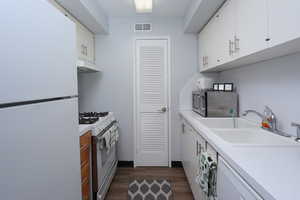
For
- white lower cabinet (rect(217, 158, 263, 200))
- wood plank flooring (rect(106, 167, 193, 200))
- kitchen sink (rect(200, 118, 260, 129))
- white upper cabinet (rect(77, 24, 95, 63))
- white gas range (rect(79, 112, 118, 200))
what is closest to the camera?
white lower cabinet (rect(217, 158, 263, 200))

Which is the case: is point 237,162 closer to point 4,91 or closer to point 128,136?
point 4,91

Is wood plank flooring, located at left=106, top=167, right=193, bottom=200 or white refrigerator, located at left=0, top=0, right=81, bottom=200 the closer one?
white refrigerator, located at left=0, top=0, right=81, bottom=200

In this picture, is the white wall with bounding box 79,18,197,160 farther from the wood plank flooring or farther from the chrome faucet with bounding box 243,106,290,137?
the chrome faucet with bounding box 243,106,290,137

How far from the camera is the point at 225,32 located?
1.79 m

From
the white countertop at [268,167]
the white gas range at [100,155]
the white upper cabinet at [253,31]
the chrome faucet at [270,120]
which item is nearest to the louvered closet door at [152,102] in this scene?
the white gas range at [100,155]

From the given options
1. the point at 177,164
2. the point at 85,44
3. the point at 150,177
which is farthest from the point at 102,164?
the point at 85,44

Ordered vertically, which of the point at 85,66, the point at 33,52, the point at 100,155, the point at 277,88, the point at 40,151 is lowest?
the point at 100,155

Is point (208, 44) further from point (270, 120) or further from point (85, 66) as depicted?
point (85, 66)

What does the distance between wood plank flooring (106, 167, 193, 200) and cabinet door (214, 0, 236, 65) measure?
170cm

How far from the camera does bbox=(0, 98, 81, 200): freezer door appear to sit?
0.65m

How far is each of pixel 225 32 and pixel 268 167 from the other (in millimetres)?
1412

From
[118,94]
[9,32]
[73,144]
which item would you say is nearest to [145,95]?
[118,94]

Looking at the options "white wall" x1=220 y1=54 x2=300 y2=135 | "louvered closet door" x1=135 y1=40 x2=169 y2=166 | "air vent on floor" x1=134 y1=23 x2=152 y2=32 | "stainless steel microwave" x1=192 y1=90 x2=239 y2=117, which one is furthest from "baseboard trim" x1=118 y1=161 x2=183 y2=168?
"air vent on floor" x1=134 y1=23 x2=152 y2=32

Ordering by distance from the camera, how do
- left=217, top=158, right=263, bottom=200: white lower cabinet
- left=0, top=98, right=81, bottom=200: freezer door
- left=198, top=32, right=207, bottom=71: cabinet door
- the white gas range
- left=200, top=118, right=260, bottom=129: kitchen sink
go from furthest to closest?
1. left=198, top=32, right=207, bottom=71: cabinet door
2. left=200, top=118, right=260, bottom=129: kitchen sink
3. the white gas range
4. left=217, top=158, right=263, bottom=200: white lower cabinet
5. left=0, top=98, right=81, bottom=200: freezer door
